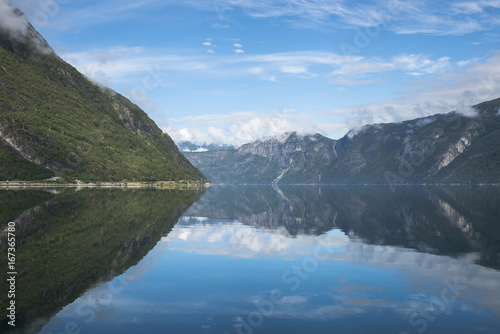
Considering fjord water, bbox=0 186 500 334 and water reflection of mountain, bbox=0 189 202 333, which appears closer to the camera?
fjord water, bbox=0 186 500 334

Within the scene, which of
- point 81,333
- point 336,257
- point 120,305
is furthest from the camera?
point 336,257

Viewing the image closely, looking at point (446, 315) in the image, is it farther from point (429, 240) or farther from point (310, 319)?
point (429, 240)

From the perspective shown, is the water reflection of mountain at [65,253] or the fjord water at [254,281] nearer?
the fjord water at [254,281]

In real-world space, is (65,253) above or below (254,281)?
above

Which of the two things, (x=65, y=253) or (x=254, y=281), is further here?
(x=65, y=253)

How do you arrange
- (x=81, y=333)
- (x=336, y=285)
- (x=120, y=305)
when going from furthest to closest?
(x=336, y=285)
(x=120, y=305)
(x=81, y=333)

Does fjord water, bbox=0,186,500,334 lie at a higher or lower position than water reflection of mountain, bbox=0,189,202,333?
lower

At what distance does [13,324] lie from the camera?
1973 centimetres

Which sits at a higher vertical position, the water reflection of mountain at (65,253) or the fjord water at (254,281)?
the water reflection of mountain at (65,253)

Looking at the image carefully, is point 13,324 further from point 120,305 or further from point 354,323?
point 354,323

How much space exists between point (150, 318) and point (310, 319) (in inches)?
336

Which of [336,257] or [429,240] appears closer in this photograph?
[336,257]

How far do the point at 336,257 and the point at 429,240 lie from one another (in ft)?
52.7

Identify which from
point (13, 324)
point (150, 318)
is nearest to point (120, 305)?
point (150, 318)
